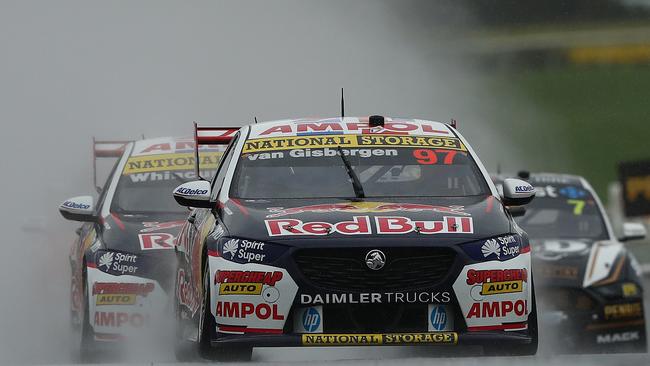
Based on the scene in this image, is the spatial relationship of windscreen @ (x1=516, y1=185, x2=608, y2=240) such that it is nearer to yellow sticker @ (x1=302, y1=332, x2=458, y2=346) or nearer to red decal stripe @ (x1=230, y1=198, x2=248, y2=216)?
red decal stripe @ (x1=230, y1=198, x2=248, y2=216)

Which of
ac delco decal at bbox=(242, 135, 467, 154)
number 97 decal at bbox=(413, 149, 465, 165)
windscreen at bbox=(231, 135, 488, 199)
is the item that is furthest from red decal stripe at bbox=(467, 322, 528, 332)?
ac delco decal at bbox=(242, 135, 467, 154)

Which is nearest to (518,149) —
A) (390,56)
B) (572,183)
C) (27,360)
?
(390,56)

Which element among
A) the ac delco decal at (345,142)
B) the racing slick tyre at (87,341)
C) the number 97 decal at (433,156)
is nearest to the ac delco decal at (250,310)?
the ac delco decal at (345,142)

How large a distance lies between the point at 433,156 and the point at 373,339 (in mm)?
1558

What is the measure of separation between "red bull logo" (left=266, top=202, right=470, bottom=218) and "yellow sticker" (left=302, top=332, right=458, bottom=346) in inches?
26.4

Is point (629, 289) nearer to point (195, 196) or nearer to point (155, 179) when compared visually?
point (155, 179)

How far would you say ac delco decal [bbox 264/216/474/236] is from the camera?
840 centimetres

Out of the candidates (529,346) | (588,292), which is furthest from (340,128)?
(588,292)

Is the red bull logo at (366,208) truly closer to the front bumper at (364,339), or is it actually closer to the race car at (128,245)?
the front bumper at (364,339)

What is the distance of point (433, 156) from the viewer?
9.53 metres

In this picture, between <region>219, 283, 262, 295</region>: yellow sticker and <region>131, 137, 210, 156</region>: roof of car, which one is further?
<region>131, 137, 210, 156</region>: roof of car

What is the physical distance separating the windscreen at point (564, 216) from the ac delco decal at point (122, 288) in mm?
3657

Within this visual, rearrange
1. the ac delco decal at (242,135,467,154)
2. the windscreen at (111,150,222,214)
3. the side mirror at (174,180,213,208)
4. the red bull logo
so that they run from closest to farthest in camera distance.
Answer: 1. the red bull logo
2. the side mirror at (174,180,213,208)
3. the ac delco decal at (242,135,467,154)
4. the windscreen at (111,150,222,214)

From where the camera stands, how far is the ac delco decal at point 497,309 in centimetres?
835
